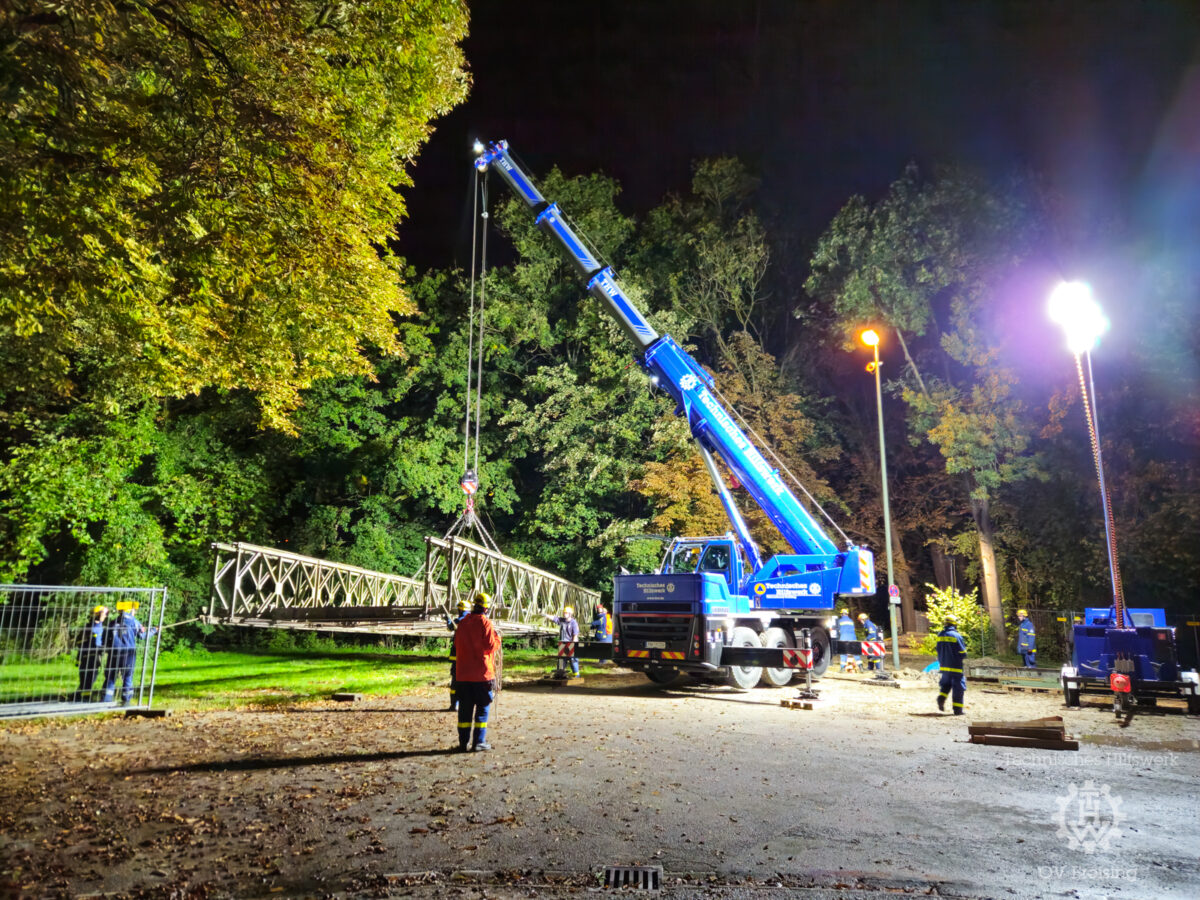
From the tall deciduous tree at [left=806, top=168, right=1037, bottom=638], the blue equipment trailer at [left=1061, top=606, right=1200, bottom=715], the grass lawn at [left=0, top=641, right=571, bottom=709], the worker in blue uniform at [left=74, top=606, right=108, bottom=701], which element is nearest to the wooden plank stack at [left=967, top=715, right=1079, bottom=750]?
the blue equipment trailer at [left=1061, top=606, right=1200, bottom=715]

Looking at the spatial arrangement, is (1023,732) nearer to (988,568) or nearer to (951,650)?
(951,650)

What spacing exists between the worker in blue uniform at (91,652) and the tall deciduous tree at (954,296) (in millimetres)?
24132

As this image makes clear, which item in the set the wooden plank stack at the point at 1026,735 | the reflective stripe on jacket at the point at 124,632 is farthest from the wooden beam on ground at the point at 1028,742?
the reflective stripe on jacket at the point at 124,632

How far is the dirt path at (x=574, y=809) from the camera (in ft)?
14.0

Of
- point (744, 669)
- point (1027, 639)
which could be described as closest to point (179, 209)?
point (744, 669)

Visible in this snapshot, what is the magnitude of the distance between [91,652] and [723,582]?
10.3m

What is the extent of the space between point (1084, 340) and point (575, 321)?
2120cm

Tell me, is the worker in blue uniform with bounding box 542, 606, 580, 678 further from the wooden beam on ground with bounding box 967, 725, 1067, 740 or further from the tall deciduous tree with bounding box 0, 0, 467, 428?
the wooden beam on ground with bounding box 967, 725, 1067, 740

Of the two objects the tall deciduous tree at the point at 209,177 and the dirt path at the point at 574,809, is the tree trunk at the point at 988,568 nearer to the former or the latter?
the dirt path at the point at 574,809

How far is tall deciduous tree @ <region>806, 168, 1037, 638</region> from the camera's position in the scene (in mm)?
24047

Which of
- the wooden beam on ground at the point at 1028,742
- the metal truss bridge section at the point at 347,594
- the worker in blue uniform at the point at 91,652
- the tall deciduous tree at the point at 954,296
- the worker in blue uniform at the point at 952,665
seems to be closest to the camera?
the wooden beam on ground at the point at 1028,742

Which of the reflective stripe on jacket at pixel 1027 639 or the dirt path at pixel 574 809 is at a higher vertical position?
the reflective stripe on jacket at pixel 1027 639

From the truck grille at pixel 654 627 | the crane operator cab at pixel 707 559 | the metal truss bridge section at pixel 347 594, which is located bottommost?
the truck grille at pixel 654 627

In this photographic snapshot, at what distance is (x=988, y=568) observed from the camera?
25094mm
